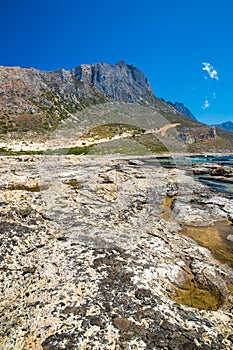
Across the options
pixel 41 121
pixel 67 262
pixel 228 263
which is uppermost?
pixel 41 121

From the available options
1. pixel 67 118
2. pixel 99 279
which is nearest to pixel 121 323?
pixel 99 279

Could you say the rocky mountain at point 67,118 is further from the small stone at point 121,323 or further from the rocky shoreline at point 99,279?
the small stone at point 121,323

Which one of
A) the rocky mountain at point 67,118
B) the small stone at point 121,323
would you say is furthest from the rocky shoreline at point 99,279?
the rocky mountain at point 67,118

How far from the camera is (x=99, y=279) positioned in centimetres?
802

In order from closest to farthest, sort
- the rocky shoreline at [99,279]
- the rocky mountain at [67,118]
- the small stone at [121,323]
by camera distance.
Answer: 1. the rocky shoreline at [99,279]
2. the small stone at [121,323]
3. the rocky mountain at [67,118]

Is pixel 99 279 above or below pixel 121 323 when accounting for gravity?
above

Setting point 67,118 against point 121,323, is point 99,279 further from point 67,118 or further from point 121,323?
point 67,118

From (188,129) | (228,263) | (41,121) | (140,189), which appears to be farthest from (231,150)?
(228,263)

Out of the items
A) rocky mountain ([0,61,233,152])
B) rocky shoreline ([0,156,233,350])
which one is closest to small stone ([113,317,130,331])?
rocky shoreline ([0,156,233,350])

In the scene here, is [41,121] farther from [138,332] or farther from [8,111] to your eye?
[138,332]

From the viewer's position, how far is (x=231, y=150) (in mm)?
122500

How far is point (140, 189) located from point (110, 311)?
17.5m

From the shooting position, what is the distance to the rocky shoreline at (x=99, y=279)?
5.91 metres

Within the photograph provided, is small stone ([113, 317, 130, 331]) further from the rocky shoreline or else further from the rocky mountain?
the rocky mountain
